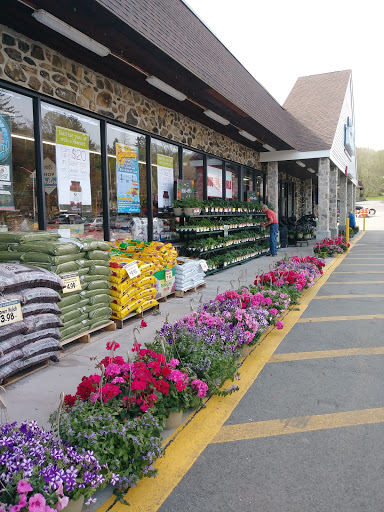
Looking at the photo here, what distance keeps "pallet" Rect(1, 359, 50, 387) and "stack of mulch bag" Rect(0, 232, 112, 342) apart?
43cm

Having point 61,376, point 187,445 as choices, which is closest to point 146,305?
point 61,376

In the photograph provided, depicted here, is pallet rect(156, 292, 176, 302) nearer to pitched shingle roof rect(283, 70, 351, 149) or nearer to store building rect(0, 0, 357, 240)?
store building rect(0, 0, 357, 240)

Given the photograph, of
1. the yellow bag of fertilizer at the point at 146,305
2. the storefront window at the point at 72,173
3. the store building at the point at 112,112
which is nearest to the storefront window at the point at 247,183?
the store building at the point at 112,112

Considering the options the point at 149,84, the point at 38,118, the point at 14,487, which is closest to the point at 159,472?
the point at 14,487

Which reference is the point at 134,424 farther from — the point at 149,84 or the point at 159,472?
the point at 149,84

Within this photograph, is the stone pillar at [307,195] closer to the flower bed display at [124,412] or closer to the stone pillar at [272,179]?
the stone pillar at [272,179]

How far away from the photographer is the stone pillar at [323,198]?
1666 centimetres

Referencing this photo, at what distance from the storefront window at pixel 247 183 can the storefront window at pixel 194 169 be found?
12.8ft

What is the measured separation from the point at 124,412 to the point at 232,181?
12.3m

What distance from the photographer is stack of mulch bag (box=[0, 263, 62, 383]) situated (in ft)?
12.6

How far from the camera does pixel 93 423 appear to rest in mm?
2482

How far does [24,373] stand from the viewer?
13.7 feet

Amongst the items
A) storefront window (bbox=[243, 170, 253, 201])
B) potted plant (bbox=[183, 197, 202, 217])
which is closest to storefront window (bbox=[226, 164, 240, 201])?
storefront window (bbox=[243, 170, 253, 201])

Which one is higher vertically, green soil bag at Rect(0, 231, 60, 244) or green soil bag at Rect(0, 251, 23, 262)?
green soil bag at Rect(0, 231, 60, 244)
